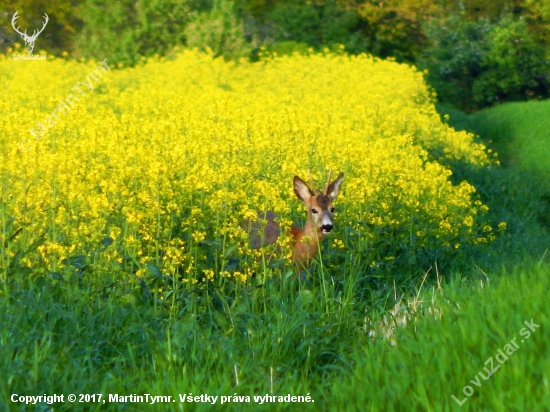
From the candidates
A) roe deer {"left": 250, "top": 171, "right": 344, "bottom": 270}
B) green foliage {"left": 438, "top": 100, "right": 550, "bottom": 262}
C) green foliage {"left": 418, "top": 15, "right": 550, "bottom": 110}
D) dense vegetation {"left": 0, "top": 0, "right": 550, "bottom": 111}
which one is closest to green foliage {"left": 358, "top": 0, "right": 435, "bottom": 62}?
dense vegetation {"left": 0, "top": 0, "right": 550, "bottom": 111}

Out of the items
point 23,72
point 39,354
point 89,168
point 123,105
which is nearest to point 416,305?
point 39,354

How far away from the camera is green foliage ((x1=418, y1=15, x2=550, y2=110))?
35.1m

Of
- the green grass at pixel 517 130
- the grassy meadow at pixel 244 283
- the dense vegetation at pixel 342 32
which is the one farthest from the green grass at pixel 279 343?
the dense vegetation at pixel 342 32

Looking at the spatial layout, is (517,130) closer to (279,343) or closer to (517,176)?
(517,176)

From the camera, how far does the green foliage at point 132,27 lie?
28.8 meters

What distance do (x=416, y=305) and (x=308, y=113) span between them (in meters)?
8.65

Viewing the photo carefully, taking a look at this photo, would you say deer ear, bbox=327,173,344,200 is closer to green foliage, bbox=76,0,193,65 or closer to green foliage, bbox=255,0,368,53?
green foliage, bbox=76,0,193,65

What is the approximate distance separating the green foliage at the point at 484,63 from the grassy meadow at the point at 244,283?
2516cm

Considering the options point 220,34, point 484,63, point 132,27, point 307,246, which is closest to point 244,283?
point 307,246

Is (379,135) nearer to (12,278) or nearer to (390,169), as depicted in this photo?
(390,169)

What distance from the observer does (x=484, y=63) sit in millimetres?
35281

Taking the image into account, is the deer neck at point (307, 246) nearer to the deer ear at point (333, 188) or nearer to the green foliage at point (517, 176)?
the deer ear at point (333, 188)

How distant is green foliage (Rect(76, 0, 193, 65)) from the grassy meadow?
59.6 ft

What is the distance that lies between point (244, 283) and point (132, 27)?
24.5 meters
